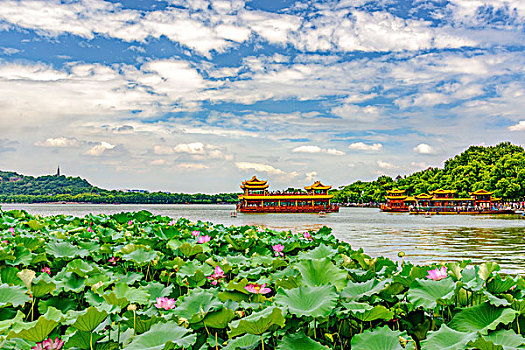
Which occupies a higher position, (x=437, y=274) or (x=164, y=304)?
(x=437, y=274)

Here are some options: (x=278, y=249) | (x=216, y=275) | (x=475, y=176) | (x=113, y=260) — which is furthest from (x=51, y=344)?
(x=475, y=176)

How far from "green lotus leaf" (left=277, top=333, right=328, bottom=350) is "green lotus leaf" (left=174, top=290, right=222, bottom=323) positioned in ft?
1.10

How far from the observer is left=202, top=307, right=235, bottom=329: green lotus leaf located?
1.65 meters

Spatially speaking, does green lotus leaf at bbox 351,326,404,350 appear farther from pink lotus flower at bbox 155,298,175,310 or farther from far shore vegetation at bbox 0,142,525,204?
far shore vegetation at bbox 0,142,525,204

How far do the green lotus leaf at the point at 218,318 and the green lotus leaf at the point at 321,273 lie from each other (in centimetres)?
48

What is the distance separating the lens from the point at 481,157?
74375mm

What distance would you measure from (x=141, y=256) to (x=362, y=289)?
1.57 m

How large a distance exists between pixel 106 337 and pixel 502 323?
4.85ft

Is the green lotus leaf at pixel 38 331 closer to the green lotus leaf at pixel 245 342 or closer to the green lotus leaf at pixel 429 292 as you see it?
the green lotus leaf at pixel 245 342

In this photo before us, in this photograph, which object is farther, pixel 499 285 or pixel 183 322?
pixel 499 285

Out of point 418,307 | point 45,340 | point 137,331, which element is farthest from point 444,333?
point 45,340

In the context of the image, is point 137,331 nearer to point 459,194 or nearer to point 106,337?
point 106,337

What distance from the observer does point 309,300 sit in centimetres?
167

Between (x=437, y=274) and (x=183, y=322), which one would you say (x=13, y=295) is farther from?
(x=437, y=274)
